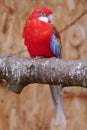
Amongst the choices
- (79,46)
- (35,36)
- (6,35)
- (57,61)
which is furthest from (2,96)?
(57,61)

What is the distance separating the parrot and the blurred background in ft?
3.16

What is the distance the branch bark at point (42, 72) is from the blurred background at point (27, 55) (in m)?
1.40

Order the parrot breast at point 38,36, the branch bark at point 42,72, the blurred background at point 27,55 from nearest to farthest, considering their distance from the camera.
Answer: the branch bark at point 42,72, the parrot breast at point 38,36, the blurred background at point 27,55

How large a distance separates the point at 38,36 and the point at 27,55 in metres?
1.13

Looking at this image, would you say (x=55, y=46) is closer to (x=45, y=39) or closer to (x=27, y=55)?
(x=45, y=39)

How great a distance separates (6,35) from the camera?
4203 millimetres

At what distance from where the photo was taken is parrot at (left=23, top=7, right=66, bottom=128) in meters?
3.02

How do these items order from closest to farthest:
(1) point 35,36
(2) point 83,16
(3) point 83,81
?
(3) point 83,81
(1) point 35,36
(2) point 83,16

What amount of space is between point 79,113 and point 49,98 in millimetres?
280

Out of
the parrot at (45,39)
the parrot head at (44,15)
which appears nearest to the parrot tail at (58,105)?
the parrot at (45,39)

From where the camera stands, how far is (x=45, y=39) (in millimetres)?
3029

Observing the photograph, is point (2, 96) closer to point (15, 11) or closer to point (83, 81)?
point (15, 11)

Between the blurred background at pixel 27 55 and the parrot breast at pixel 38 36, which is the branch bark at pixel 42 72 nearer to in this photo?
the parrot breast at pixel 38 36

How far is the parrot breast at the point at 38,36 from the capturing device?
302 cm
